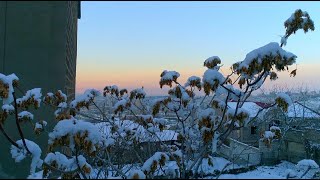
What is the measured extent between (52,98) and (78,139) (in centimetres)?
301

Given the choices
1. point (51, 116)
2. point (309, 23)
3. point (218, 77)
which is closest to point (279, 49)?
point (218, 77)

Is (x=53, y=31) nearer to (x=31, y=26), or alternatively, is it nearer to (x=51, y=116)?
(x=31, y=26)

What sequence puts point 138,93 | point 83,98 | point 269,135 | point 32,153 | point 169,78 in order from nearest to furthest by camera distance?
1. point 32,153
2. point 169,78
3. point 83,98
4. point 269,135
5. point 138,93

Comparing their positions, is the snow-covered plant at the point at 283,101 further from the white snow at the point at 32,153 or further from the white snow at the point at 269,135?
the white snow at the point at 32,153

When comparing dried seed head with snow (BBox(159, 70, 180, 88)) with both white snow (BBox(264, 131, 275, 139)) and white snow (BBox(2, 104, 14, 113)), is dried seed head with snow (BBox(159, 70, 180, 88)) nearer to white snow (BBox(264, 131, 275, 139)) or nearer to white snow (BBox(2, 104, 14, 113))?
white snow (BBox(2, 104, 14, 113))

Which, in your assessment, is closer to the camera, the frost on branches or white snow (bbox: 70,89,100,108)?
the frost on branches

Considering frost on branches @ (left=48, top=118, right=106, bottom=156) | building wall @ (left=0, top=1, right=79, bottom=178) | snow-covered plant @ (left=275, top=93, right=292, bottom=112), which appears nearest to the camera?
frost on branches @ (left=48, top=118, right=106, bottom=156)

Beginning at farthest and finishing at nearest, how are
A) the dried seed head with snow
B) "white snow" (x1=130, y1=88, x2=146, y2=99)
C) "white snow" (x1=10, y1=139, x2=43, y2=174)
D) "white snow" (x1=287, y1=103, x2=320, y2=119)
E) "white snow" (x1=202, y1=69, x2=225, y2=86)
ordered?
"white snow" (x1=287, y1=103, x2=320, y2=119), "white snow" (x1=130, y1=88, x2=146, y2=99), the dried seed head with snow, "white snow" (x1=202, y1=69, x2=225, y2=86), "white snow" (x1=10, y1=139, x2=43, y2=174)

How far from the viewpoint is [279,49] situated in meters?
3.35

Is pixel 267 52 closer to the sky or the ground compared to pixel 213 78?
closer to the sky

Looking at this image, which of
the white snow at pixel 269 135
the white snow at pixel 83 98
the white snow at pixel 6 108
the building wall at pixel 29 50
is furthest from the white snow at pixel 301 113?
the white snow at pixel 6 108

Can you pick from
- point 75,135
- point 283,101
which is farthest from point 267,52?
point 75,135

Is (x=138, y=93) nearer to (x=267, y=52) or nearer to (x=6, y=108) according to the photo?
(x=6, y=108)

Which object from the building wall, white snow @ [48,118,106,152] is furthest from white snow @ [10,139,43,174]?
the building wall
